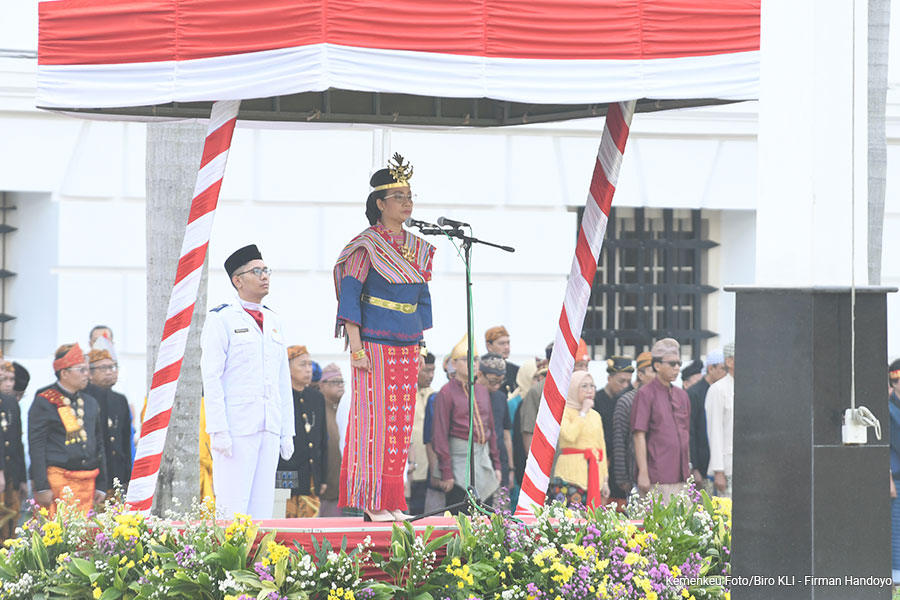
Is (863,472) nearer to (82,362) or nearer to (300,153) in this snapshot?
(82,362)

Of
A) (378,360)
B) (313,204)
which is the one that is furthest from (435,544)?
(313,204)

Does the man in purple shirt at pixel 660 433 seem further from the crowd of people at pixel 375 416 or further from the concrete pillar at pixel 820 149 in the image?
the concrete pillar at pixel 820 149

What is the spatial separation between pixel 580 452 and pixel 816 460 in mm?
5577

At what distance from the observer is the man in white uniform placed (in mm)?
7652

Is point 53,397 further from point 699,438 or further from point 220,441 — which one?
point 699,438

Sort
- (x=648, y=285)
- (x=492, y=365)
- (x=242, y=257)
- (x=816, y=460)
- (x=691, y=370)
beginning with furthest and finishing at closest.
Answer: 1. (x=648, y=285)
2. (x=691, y=370)
3. (x=492, y=365)
4. (x=242, y=257)
5. (x=816, y=460)

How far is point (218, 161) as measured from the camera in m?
6.41

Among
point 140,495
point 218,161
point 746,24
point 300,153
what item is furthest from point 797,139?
point 300,153

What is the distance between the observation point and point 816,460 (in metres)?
4.73

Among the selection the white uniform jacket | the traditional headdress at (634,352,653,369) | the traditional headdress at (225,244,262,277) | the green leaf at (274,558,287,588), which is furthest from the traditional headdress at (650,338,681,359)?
the green leaf at (274,558,287,588)

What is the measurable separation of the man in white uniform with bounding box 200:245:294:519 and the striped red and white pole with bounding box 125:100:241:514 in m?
1.26

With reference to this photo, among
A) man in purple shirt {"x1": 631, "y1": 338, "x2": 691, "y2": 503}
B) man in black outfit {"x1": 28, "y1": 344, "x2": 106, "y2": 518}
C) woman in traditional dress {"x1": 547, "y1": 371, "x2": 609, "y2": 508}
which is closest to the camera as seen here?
man in black outfit {"x1": 28, "y1": 344, "x2": 106, "y2": 518}

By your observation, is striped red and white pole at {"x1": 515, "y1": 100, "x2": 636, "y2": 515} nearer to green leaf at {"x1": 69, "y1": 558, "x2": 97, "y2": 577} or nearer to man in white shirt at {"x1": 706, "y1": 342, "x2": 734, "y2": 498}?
green leaf at {"x1": 69, "y1": 558, "x2": 97, "y2": 577}

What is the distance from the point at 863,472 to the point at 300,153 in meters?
8.67
